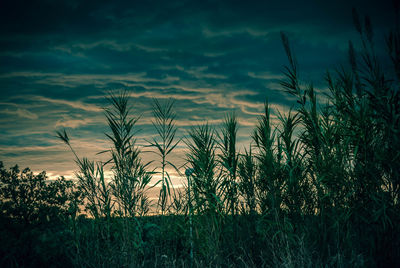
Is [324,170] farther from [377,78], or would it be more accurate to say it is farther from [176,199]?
[176,199]

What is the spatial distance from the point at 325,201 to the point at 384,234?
96 centimetres

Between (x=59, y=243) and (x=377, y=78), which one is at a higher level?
(x=377, y=78)

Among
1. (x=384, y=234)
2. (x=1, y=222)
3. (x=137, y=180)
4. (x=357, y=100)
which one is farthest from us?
(x=1, y=222)

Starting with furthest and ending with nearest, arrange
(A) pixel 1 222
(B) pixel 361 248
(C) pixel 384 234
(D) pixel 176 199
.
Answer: (A) pixel 1 222, (D) pixel 176 199, (B) pixel 361 248, (C) pixel 384 234

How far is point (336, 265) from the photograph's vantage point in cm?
429

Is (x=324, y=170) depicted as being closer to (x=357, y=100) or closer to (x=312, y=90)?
(x=357, y=100)

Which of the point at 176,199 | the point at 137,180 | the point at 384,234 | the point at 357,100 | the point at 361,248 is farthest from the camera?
the point at 176,199

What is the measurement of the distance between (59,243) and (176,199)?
7.52ft

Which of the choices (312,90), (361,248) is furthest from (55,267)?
(312,90)

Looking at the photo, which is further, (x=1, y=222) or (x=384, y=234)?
(x=1, y=222)

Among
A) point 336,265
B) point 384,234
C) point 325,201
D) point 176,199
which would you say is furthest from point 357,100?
point 176,199

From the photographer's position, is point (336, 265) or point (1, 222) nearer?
Answer: point (336, 265)

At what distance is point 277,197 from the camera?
515cm

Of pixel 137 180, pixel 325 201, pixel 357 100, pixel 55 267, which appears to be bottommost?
pixel 55 267
